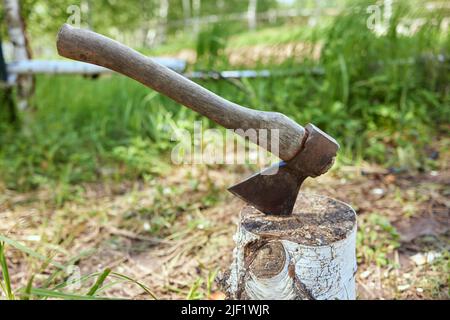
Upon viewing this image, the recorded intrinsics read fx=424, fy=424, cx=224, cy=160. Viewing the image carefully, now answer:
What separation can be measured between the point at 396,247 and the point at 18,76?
342 cm

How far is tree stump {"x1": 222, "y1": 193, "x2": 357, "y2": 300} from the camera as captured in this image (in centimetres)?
143

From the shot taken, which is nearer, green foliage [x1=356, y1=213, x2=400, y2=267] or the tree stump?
the tree stump

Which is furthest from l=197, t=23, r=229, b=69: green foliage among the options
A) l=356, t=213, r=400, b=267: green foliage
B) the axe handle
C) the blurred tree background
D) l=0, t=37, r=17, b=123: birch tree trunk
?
the axe handle

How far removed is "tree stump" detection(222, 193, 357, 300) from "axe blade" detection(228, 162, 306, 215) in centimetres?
7

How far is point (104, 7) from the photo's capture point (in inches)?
683

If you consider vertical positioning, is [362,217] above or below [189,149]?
below

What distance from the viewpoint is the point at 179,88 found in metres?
1.53

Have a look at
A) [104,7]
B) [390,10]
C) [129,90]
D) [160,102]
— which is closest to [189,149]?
[160,102]

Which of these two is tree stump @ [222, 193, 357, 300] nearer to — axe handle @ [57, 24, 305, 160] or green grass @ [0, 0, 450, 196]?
axe handle @ [57, 24, 305, 160]

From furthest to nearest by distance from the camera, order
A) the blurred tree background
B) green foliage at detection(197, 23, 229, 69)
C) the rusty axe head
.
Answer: green foliage at detection(197, 23, 229, 69), the blurred tree background, the rusty axe head

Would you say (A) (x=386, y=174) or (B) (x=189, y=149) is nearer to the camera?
(A) (x=386, y=174)

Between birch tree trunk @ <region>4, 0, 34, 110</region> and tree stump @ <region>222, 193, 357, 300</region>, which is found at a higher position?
birch tree trunk @ <region>4, 0, 34, 110</region>

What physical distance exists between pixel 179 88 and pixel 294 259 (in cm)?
72

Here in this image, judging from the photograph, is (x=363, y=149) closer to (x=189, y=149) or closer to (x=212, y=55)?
(x=189, y=149)
